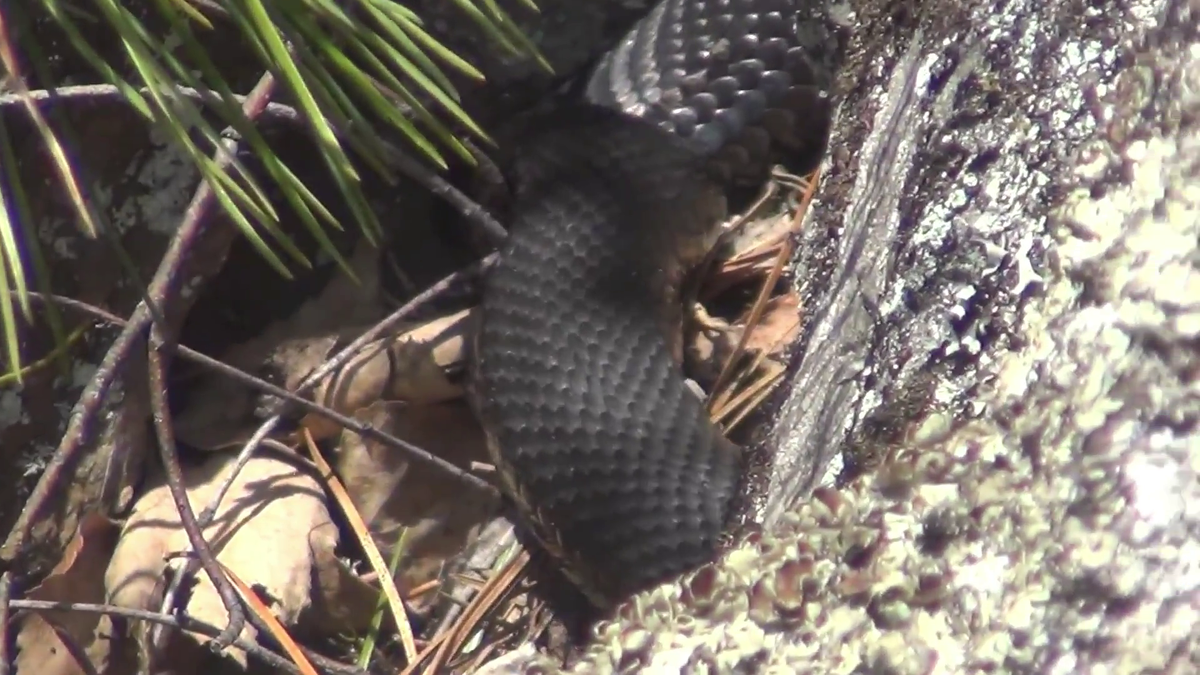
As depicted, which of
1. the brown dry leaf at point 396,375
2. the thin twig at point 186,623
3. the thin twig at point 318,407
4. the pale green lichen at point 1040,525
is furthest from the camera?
the brown dry leaf at point 396,375

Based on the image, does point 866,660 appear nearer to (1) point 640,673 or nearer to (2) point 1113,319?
(1) point 640,673

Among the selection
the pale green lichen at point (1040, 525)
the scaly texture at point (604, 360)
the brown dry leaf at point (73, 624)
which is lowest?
the brown dry leaf at point (73, 624)

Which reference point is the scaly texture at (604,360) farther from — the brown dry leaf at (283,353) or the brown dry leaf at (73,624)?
the brown dry leaf at (73,624)

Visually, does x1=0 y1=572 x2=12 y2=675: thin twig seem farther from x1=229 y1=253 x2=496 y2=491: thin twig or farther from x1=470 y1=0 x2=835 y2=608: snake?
x1=470 y1=0 x2=835 y2=608: snake

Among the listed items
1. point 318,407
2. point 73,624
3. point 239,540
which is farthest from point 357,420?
point 73,624

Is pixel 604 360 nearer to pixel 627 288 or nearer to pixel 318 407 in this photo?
pixel 627 288

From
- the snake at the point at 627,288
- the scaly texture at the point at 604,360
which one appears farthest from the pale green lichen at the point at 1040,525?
the scaly texture at the point at 604,360

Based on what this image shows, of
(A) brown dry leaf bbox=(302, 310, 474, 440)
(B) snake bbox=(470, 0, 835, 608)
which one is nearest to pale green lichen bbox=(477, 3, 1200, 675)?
(B) snake bbox=(470, 0, 835, 608)

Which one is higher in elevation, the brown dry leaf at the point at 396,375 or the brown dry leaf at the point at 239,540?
the brown dry leaf at the point at 396,375
